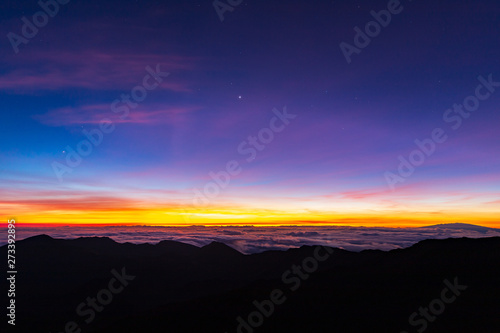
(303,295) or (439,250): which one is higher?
(439,250)

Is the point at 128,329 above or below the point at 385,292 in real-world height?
below

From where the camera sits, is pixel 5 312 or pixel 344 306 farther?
pixel 5 312

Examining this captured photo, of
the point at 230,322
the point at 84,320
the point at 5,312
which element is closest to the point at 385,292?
the point at 230,322

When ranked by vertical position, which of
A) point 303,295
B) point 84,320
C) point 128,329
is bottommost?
point 84,320

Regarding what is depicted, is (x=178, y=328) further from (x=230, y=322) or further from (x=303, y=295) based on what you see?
(x=303, y=295)

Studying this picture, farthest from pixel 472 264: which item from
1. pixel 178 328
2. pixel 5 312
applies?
pixel 5 312

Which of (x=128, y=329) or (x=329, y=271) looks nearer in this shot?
(x=128, y=329)

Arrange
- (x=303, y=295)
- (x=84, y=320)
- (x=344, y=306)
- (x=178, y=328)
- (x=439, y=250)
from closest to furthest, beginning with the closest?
(x=344, y=306) → (x=178, y=328) → (x=303, y=295) → (x=439, y=250) → (x=84, y=320)

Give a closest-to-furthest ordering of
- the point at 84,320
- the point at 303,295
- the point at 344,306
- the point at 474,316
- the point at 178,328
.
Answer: the point at 474,316 → the point at 344,306 → the point at 178,328 → the point at 303,295 → the point at 84,320

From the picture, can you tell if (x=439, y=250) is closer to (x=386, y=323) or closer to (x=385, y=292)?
(x=385, y=292)

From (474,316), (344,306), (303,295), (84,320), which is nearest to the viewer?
(474,316)
